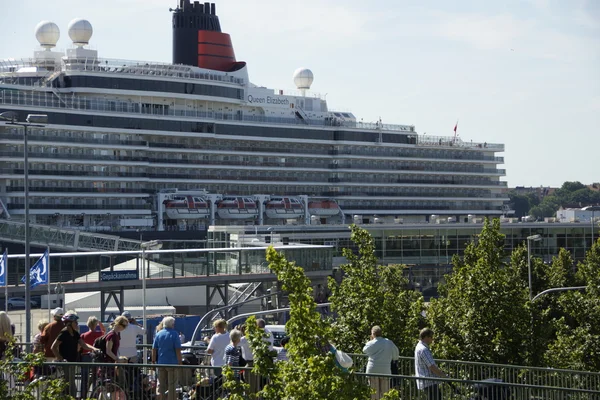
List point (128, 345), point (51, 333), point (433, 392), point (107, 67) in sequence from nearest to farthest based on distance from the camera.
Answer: point (433, 392) < point (51, 333) < point (128, 345) < point (107, 67)

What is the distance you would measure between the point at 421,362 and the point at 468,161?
270ft

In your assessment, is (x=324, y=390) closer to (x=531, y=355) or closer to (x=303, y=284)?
(x=303, y=284)

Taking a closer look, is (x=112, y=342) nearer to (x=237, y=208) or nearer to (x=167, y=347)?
(x=167, y=347)

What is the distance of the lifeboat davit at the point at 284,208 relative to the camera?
276 feet

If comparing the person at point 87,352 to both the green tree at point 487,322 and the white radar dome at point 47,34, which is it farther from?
the white radar dome at point 47,34

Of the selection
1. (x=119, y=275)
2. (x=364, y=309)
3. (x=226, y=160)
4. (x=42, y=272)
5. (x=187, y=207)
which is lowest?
(x=364, y=309)

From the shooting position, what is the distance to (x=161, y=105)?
79.4m

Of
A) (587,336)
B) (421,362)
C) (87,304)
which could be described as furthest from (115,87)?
(421,362)

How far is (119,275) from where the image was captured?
42031 millimetres

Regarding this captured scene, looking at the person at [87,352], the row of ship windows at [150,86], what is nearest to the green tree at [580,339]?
the person at [87,352]

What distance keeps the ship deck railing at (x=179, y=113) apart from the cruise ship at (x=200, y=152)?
0.10m

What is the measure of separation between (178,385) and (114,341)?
2.35m

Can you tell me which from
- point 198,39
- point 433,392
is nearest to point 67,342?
point 433,392

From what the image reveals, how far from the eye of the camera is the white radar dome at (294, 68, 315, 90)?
294 ft
